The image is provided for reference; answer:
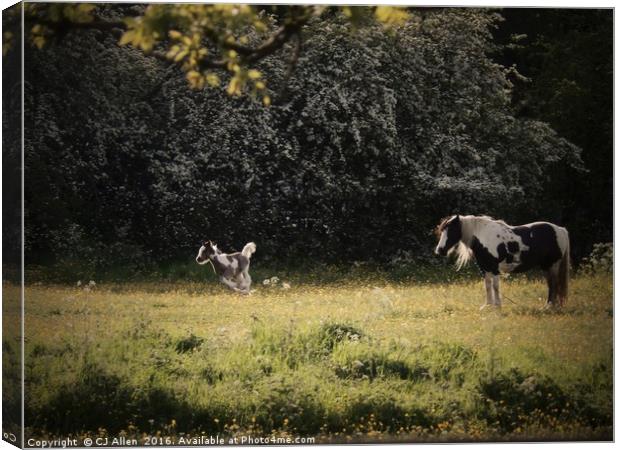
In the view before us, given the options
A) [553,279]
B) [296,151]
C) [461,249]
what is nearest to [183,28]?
[296,151]

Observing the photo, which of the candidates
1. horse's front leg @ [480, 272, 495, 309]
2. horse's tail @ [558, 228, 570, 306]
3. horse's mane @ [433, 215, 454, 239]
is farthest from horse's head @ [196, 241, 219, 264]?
horse's tail @ [558, 228, 570, 306]

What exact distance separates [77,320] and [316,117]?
248 cm

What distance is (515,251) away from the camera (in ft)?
31.4

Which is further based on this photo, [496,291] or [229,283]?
[496,291]

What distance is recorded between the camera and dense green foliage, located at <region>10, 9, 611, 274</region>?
880 cm

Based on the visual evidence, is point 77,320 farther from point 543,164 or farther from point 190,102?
point 543,164

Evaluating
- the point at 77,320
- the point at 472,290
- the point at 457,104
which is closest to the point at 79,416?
the point at 77,320

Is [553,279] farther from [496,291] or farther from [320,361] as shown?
[320,361]

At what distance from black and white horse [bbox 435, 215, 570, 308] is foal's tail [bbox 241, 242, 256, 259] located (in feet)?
5.00

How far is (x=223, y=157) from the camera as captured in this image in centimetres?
909

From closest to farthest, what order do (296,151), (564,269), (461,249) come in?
(296,151) < (461,249) < (564,269)

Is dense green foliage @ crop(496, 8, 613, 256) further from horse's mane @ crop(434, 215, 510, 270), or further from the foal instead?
the foal

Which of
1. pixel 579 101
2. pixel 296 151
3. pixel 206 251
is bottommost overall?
pixel 206 251

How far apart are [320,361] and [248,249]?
1050 mm
